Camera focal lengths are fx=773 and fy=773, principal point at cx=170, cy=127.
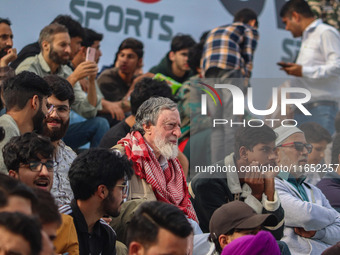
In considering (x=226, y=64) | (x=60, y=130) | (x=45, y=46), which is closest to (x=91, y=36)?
(x=45, y=46)

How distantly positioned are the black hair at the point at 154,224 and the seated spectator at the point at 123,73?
503cm

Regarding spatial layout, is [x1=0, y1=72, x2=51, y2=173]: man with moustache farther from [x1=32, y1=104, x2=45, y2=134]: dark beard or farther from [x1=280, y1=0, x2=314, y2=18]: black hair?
[x1=280, y1=0, x2=314, y2=18]: black hair

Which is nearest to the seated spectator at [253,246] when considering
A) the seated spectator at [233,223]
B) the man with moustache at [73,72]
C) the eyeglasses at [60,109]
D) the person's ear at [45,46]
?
the seated spectator at [233,223]

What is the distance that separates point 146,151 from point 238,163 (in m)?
0.77

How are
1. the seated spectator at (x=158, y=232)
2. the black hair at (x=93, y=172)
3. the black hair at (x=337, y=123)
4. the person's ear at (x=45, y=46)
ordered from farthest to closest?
the black hair at (x=337, y=123) → the person's ear at (x=45, y=46) → the black hair at (x=93, y=172) → the seated spectator at (x=158, y=232)

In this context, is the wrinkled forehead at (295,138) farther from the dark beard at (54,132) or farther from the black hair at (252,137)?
the dark beard at (54,132)

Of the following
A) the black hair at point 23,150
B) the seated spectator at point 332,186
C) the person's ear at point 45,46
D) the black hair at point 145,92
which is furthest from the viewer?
the person's ear at point 45,46

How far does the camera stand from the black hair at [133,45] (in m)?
9.37

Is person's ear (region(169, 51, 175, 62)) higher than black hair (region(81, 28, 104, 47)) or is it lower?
lower

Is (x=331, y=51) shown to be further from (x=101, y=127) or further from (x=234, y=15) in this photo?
(x=101, y=127)

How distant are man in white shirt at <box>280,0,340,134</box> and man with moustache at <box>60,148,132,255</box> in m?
3.46

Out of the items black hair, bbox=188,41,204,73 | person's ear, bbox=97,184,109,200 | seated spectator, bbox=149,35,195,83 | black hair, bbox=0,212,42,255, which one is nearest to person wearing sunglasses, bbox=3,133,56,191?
person's ear, bbox=97,184,109,200

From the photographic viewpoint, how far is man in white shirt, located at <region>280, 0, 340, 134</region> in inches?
330

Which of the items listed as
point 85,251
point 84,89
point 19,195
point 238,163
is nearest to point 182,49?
point 84,89
